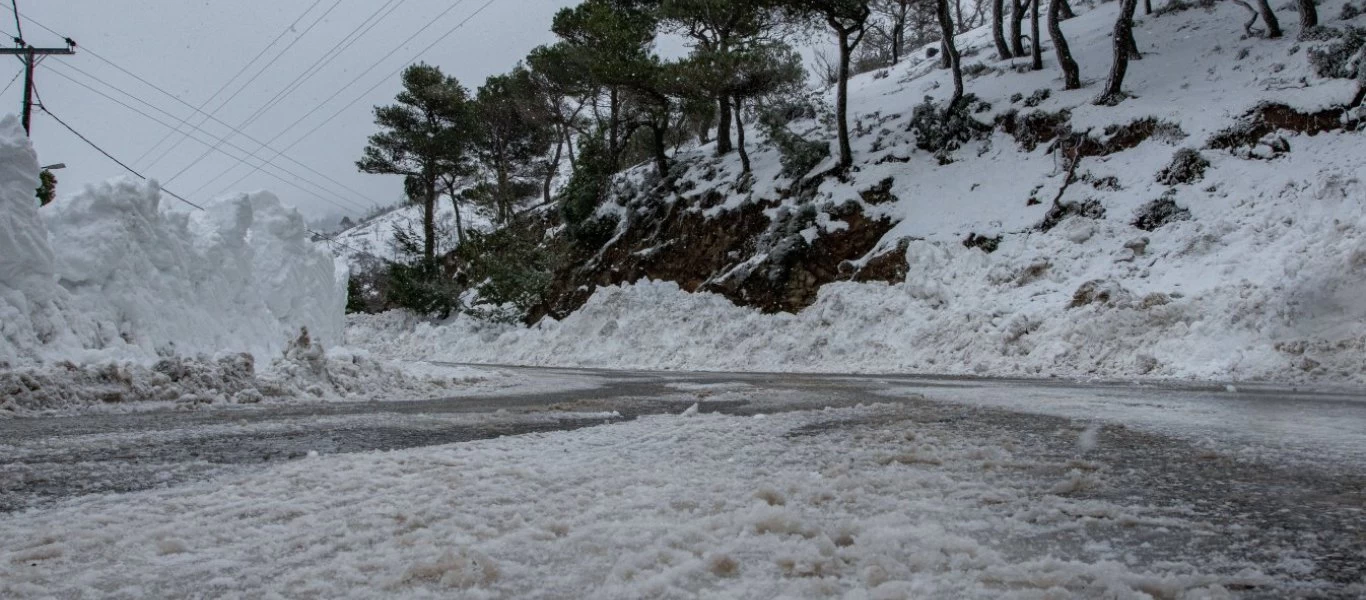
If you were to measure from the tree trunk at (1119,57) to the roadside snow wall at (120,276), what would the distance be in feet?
58.2

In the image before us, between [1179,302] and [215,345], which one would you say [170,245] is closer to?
[215,345]

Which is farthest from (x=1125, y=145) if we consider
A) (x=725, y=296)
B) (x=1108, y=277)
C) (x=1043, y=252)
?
(x=725, y=296)

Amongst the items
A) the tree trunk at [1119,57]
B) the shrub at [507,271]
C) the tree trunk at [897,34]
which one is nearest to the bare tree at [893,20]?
the tree trunk at [897,34]

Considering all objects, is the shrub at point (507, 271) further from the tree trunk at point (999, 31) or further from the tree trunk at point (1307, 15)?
the tree trunk at point (1307, 15)

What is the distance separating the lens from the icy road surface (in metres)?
1.51

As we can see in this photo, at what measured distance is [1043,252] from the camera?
14.4 metres

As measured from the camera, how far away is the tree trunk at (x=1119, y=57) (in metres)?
17.0

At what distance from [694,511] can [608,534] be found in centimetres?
31

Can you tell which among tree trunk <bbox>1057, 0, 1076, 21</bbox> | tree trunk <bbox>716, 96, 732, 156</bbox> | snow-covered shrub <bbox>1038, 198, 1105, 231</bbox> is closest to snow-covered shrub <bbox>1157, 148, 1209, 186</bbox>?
snow-covered shrub <bbox>1038, 198, 1105, 231</bbox>

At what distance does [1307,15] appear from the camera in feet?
56.5

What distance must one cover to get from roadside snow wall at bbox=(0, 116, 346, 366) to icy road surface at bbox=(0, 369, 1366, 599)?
9.27 feet

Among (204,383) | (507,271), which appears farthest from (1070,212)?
(507,271)

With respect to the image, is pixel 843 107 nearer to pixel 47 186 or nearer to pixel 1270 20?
pixel 1270 20

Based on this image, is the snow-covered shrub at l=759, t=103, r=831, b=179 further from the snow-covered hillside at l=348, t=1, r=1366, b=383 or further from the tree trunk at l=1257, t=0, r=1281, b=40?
the tree trunk at l=1257, t=0, r=1281, b=40
